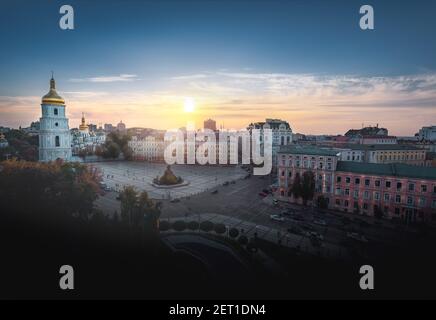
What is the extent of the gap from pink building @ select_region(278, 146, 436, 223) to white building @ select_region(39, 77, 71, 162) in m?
23.6

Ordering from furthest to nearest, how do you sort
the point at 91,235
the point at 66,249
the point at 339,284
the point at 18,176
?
1. the point at 18,176
2. the point at 91,235
3. the point at 66,249
4. the point at 339,284

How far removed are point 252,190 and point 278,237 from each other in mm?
14101

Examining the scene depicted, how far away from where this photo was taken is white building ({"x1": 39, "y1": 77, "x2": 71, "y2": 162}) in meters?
24.8

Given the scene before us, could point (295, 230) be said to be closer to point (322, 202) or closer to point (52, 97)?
point (322, 202)

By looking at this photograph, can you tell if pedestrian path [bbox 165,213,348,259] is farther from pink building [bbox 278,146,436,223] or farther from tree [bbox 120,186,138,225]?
pink building [bbox 278,146,436,223]

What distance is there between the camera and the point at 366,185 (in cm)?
2353

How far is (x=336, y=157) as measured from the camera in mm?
24906

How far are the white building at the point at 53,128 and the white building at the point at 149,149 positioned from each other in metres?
30.2

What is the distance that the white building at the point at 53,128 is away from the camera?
2483cm

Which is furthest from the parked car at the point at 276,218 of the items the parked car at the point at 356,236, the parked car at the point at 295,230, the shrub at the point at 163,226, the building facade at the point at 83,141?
the building facade at the point at 83,141

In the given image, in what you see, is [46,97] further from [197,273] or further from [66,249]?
[197,273]

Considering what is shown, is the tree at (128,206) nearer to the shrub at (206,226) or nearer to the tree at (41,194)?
the tree at (41,194)

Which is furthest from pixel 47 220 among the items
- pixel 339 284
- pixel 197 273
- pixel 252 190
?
pixel 252 190

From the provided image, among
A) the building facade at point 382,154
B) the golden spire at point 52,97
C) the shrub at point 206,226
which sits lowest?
the shrub at point 206,226
